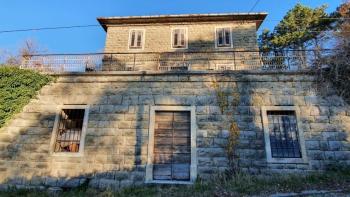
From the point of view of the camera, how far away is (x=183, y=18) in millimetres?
16766

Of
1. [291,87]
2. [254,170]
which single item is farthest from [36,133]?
[291,87]

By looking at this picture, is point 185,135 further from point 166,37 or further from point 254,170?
point 166,37

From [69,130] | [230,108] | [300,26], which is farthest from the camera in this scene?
[300,26]

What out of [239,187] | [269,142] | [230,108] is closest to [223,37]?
[230,108]

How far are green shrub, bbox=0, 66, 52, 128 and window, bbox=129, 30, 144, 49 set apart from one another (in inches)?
287

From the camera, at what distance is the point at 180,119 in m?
9.45

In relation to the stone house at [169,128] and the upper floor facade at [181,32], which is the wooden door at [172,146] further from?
the upper floor facade at [181,32]

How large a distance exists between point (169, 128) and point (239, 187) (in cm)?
324

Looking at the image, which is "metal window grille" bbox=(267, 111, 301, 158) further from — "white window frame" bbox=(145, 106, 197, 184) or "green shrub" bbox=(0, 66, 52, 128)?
"green shrub" bbox=(0, 66, 52, 128)

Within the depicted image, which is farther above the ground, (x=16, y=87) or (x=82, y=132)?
(x=16, y=87)

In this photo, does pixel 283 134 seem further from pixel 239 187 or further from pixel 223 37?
pixel 223 37

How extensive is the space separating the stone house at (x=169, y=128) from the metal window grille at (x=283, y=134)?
0.03 meters

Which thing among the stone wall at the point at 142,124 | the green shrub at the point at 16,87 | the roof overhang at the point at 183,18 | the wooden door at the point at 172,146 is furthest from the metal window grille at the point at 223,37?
the green shrub at the point at 16,87

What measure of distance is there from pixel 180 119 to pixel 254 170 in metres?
3.04
